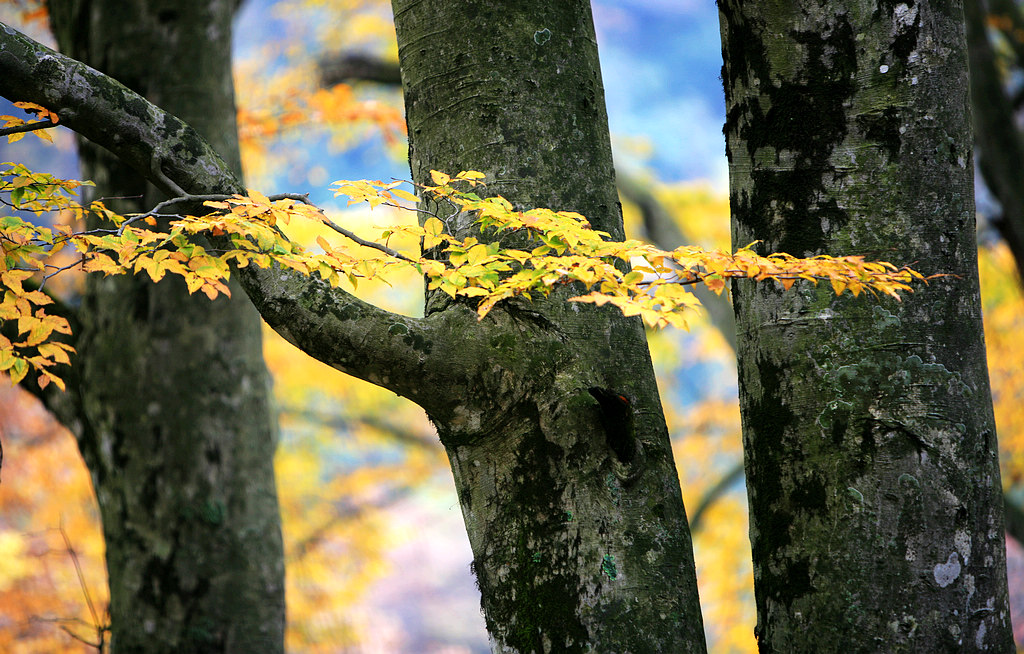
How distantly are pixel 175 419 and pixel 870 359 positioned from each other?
3391 millimetres

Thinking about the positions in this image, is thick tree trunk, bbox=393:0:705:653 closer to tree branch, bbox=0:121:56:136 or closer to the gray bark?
the gray bark

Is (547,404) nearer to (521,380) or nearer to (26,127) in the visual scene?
(521,380)

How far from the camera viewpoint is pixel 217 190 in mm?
2248

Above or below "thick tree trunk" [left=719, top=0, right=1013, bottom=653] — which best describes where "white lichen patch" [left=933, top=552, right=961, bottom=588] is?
below

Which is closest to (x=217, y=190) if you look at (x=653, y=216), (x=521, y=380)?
(x=521, y=380)

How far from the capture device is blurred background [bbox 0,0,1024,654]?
25.7 ft

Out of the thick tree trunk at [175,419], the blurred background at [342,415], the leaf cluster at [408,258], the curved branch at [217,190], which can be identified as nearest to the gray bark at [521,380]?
the curved branch at [217,190]

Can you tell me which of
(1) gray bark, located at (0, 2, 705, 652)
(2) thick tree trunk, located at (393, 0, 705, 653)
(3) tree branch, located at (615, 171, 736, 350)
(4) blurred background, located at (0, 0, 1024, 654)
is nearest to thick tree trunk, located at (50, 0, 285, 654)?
(4) blurred background, located at (0, 0, 1024, 654)

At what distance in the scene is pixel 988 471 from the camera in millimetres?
2230

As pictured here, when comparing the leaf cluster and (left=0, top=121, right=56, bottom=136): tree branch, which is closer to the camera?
the leaf cluster

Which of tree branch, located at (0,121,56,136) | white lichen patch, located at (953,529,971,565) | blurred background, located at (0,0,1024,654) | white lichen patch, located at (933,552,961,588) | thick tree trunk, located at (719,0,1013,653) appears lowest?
white lichen patch, located at (933,552,961,588)

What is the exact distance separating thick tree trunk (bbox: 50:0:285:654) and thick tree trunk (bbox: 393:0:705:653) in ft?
7.16

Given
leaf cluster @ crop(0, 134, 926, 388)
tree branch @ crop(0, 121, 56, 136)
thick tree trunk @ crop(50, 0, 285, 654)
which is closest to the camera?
leaf cluster @ crop(0, 134, 926, 388)

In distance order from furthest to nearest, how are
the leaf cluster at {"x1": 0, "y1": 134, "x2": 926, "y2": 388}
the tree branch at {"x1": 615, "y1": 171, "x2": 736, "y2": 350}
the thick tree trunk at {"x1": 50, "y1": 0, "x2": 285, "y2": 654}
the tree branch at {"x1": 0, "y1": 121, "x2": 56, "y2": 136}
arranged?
the tree branch at {"x1": 615, "y1": 171, "x2": 736, "y2": 350}, the thick tree trunk at {"x1": 50, "y1": 0, "x2": 285, "y2": 654}, the tree branch at {"x1": 0, "y1": 121, "x2": 56, "y2": 136}, the leaf cluster at {"x1": 0, "y1": 134, "x2": 926, "y2": 388}
